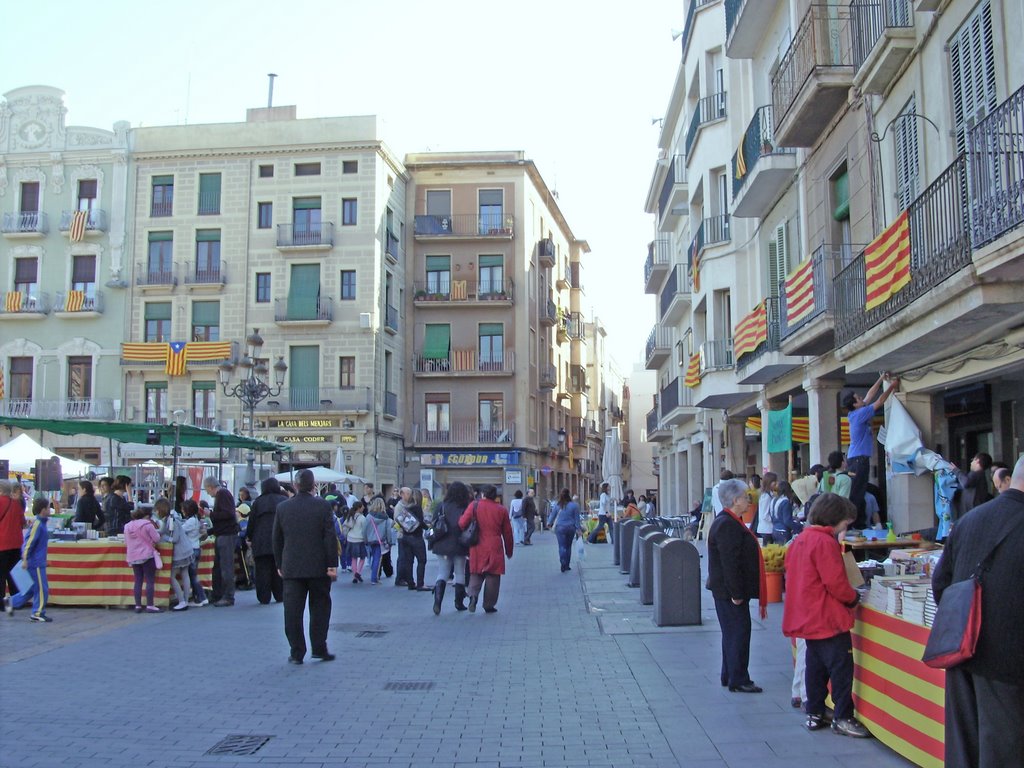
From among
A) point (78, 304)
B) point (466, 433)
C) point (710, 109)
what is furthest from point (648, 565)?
point (78, 304)

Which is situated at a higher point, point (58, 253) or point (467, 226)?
point (467, 226)

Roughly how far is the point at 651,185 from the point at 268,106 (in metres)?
18.4

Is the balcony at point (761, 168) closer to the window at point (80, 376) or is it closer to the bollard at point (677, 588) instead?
the bollard at point (677, 588)

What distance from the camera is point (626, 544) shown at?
19641 millimetres

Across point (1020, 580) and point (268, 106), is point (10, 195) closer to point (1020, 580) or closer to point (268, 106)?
point (268, 106)

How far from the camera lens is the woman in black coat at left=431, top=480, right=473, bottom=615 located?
555 inches

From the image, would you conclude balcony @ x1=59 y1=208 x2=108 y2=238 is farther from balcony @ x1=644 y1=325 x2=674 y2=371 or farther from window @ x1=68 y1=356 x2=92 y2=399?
balcony @ x1=644 y1=325 x2=674 y2=371

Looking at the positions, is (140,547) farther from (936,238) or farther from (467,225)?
(467,225)

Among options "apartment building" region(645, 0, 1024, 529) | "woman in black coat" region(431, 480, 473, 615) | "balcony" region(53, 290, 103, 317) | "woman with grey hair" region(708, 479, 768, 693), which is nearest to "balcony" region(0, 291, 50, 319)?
"balcony" region(53, 290, 103, 317)

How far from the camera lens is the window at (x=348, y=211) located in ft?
146

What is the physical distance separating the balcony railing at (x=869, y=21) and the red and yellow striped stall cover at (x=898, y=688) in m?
8.91

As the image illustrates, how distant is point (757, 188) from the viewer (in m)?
19.3

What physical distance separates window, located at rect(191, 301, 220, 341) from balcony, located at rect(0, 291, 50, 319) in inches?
255

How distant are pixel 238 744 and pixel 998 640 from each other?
457cm
